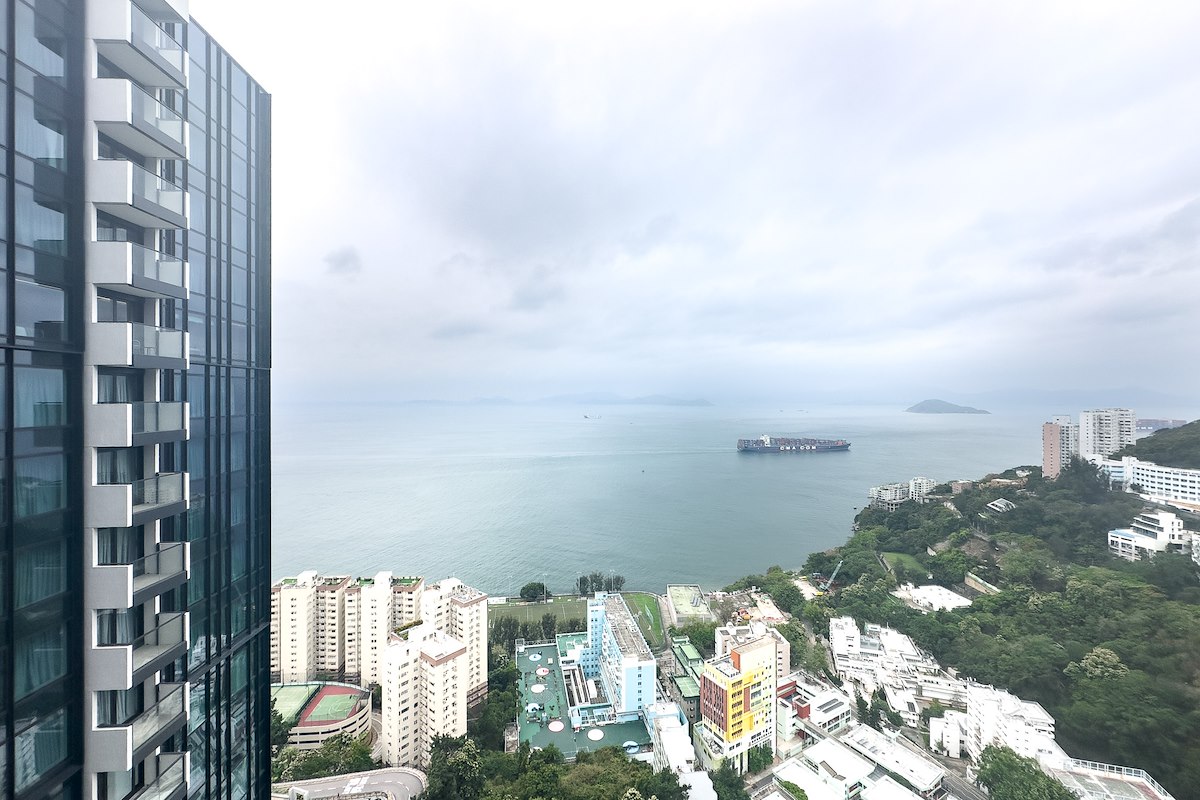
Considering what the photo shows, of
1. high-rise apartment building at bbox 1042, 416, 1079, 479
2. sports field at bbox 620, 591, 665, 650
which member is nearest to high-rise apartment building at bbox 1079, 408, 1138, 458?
high-rise apartment building at bbox 1042, 416, 1079, 479

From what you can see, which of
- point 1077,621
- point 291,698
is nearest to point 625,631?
point 291,698

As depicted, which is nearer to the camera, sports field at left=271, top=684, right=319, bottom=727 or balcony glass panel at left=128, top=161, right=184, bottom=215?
balcony glass panel at left=128, top=161, right=184, bottom=215

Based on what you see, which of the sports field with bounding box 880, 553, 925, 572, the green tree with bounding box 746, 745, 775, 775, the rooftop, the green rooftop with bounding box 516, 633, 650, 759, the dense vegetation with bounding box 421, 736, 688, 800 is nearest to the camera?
the dense vegetation with bounding box 421, 736, 688, 800

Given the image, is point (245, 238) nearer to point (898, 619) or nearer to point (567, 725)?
point (567, 725)

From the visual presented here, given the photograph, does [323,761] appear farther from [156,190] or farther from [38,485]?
[156,190]

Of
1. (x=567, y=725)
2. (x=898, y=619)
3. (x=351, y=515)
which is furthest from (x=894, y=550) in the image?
(x=351, y=515)

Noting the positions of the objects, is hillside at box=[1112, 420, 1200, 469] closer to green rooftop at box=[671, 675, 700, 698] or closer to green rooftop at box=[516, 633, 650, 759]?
green rooftop at box=[671, 675, 700, 698]

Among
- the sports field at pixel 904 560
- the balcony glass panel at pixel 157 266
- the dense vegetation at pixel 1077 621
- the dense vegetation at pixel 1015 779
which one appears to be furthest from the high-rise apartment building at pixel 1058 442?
the balcony glass panel at pixel 157 266
